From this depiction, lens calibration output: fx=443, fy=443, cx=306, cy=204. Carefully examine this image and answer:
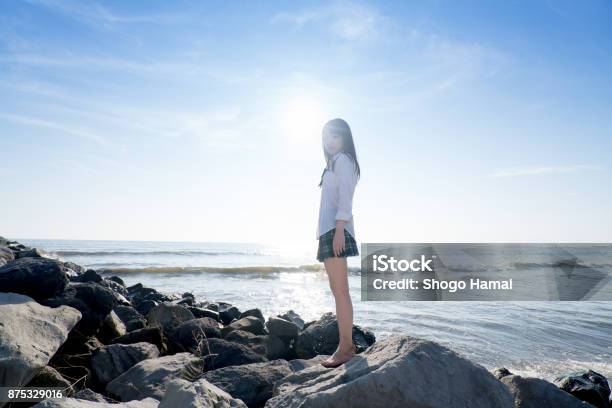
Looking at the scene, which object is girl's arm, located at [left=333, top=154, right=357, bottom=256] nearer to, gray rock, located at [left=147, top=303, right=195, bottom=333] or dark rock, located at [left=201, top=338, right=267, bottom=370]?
dark rock, located at [left=201, top=338, right=267, bottom=370]

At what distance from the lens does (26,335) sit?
3.73m

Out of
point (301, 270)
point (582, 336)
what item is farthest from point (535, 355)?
point (301, 270)

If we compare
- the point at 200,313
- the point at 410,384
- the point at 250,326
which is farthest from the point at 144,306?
the point at 410,384

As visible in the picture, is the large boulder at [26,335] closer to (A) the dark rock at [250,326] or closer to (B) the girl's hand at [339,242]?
(B) the girl's hand at [339,242]

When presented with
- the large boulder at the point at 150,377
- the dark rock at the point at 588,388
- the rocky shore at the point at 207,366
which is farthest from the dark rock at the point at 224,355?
the dark rock at the point at 588,388

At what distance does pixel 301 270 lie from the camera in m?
29.0

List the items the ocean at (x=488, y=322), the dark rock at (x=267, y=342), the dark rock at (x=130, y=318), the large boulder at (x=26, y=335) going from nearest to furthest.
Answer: the large boulder at (x=26, y=335) < the dark rock at (x=267, y=342) < the dark rock at (x=130, y=318) < the ocean at (x=488, y=322)

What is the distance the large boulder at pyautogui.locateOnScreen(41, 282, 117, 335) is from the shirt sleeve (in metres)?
3.33

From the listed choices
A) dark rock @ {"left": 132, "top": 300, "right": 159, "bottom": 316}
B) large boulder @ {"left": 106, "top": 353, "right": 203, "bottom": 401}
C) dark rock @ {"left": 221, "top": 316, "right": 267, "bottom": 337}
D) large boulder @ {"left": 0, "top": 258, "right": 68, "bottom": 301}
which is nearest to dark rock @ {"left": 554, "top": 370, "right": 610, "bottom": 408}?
large boulder @ {"left": 106, "top": 353, "right": 203, "bottom": 401}

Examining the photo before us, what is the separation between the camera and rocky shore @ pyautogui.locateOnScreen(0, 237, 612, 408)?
8.29 feet

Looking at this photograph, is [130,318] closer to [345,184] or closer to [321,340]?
[321,340]

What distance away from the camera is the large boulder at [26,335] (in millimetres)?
3350

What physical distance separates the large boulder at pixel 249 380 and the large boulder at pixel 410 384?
1140mm

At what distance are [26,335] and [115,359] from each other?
1.10 m
